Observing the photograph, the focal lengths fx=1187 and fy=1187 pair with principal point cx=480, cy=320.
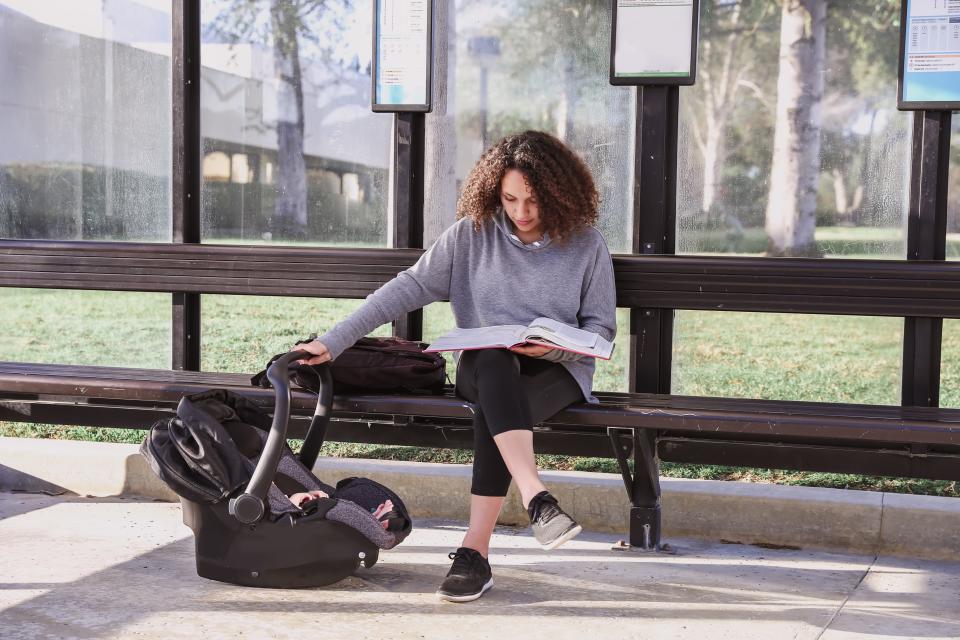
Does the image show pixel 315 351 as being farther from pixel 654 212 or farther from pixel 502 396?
pixel 654 212

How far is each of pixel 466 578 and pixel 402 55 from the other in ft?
6.87

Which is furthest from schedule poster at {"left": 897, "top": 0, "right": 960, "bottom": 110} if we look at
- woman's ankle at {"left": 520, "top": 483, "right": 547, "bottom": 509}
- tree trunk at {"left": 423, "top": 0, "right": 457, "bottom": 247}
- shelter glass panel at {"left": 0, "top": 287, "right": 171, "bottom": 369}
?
shelter glass panel at {"left": 0, "top": 287, "right": 171, "bottom": 369}

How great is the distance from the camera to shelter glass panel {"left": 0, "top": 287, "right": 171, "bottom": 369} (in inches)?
205

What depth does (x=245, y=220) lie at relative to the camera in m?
5.02

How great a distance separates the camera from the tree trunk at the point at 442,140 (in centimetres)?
494

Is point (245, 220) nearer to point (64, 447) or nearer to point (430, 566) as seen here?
point (64, 447)

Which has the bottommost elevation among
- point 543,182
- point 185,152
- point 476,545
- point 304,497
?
point 476,545

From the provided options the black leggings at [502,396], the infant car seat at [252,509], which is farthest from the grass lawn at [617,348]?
the infant car seat at [252,509]

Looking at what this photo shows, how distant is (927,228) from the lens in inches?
163

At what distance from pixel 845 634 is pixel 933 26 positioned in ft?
6.97

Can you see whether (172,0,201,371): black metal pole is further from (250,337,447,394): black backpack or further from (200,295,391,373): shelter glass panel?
(250,337,447,394): black backpack

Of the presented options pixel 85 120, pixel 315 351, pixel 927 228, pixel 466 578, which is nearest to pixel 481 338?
pixel 315 351

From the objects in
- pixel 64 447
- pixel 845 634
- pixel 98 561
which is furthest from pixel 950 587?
pixel 64 447

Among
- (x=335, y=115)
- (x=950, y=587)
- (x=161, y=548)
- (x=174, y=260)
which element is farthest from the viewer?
(x=335, y=115)
